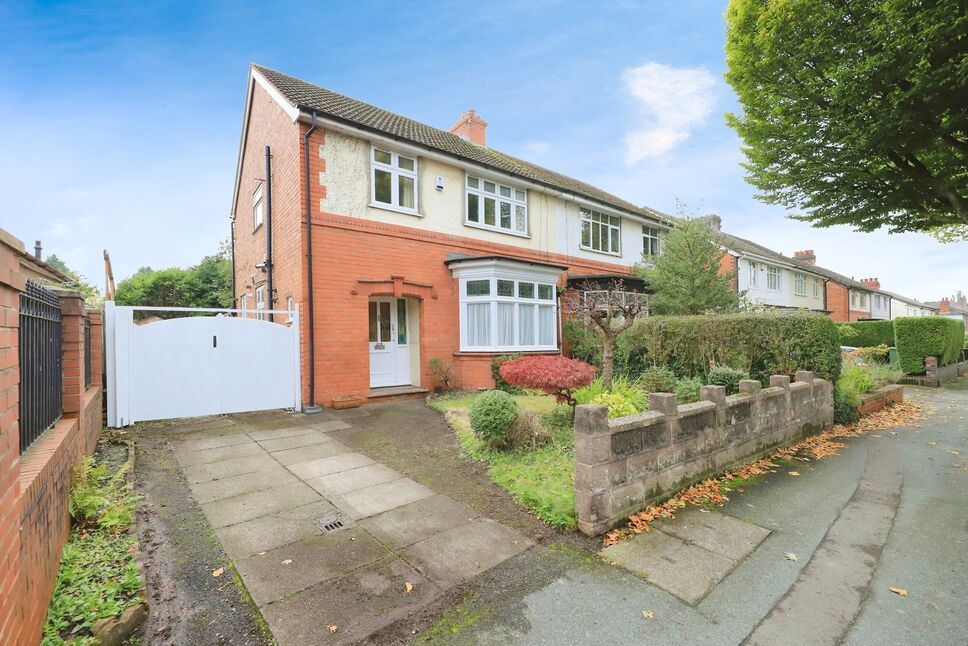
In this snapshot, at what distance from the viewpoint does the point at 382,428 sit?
7379 mm

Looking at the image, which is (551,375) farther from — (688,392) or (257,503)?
(257,503)

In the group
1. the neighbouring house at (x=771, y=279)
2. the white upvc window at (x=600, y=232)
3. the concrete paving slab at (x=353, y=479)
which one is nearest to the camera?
the concrete paving slab at (x=353, y=479)

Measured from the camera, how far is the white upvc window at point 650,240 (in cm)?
1781

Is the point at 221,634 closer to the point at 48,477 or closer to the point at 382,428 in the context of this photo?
the point at 48,477

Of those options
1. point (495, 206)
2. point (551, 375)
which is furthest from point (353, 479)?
point (495, 206)

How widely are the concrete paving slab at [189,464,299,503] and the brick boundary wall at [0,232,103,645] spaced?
4.03 feet

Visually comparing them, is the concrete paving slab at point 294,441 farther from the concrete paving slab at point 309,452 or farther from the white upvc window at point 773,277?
the white upvc window at point 773,277

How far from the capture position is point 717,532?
147 inches

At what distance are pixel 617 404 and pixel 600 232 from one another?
11.6 metres

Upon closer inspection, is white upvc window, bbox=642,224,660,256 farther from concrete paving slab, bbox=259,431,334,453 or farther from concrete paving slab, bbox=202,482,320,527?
concrete paving slab, bbox=202,482,320,527

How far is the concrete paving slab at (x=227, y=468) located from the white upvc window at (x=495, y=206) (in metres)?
8.09

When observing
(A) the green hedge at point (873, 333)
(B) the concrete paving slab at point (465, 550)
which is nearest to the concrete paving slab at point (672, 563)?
(B) the concrete paving slab at point (465, 550)

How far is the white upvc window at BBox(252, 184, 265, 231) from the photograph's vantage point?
11.9m

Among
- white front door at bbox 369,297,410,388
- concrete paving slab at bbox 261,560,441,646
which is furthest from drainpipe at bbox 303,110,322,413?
concrete paving slab at bbox 261,560,441,646
